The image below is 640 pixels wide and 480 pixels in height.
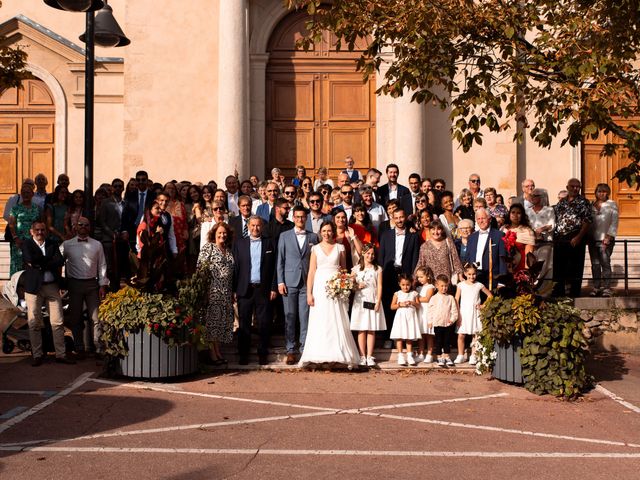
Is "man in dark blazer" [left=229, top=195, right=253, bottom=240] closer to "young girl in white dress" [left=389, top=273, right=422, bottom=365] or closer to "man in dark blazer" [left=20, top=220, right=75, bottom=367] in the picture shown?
"young girl in white dress" [left=389, top=273, right=422, bottom=365]

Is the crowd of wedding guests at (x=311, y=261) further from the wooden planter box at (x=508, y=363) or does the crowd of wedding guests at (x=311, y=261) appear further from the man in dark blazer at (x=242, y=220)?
the wooden planter box at (x=508, y=363)

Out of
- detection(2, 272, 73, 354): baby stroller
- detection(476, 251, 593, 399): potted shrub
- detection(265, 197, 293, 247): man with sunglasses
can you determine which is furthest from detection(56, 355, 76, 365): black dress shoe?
detection(476, 251, 593, 399): potted shrub

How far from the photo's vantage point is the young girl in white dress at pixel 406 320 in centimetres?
1202

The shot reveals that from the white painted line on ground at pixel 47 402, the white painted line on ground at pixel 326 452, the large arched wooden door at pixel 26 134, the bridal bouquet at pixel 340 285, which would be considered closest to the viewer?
the white painted line on ground at pixel 326 452

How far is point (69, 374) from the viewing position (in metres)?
11.3

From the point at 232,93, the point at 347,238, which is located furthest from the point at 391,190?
the point at 232,93

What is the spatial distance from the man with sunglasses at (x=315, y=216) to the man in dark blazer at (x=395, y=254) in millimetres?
879

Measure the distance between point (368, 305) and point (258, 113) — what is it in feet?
30.5

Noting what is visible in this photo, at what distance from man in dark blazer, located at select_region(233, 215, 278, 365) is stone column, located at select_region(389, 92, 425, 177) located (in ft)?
24.5

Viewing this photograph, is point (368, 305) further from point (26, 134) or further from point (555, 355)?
point (26, 134)

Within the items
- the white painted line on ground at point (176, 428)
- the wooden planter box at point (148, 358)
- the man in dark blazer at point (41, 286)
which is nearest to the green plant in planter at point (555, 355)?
the white painted line on ground at point (176, 428)

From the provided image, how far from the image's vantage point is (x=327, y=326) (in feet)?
38.2

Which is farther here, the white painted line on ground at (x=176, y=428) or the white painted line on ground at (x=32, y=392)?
the white painted line on ground at (x=32, y=392)

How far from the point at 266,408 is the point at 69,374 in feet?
10.1
